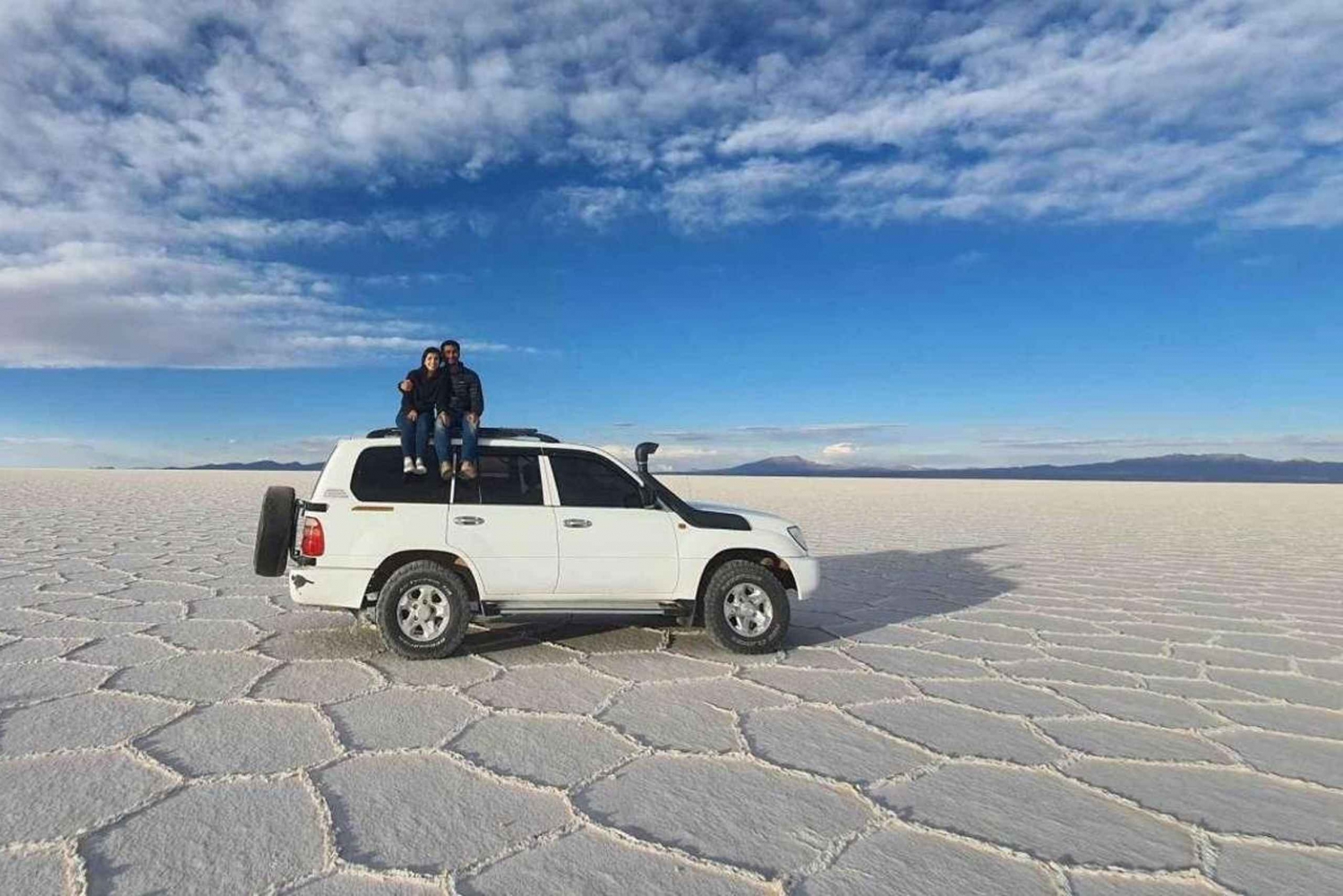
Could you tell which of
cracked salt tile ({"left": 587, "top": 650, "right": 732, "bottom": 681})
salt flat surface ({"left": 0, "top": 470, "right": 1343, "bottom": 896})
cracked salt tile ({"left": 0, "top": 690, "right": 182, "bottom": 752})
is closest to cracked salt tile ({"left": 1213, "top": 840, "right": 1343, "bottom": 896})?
salt flat surface ({"left": 0, "top": 470, "right": 1343, "bottom": 896})


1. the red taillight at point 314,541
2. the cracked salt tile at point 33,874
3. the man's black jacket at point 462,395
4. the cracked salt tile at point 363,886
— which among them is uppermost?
the man's black jacket at point 462,395

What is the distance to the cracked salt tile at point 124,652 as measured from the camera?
6012 millimetres

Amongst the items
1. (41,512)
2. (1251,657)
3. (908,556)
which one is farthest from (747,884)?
(41,512)

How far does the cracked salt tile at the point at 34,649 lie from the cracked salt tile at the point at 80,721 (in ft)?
4.25

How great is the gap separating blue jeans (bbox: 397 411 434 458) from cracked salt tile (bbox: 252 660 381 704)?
5.29ft

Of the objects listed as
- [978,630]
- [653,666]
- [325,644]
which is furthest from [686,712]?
[978,630]

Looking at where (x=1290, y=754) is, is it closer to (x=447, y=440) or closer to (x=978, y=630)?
(x=978, y=630)

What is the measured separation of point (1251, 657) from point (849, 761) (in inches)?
176

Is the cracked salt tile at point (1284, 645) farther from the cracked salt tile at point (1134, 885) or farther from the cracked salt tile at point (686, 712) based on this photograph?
the cracked salt tile at point (1134, 885)

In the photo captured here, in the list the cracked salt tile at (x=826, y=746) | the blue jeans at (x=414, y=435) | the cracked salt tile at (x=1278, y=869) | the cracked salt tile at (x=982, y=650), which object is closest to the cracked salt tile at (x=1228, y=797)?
the cracked salt tile at (x=1278, y=869)

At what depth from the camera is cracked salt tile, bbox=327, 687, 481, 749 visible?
4.57 meters

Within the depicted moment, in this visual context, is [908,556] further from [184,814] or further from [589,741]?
[184,814]

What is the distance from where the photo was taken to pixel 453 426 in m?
6.79

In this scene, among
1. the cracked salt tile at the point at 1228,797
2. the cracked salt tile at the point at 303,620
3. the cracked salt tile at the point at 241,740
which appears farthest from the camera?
the cracked salt tile at the point at 303,620
